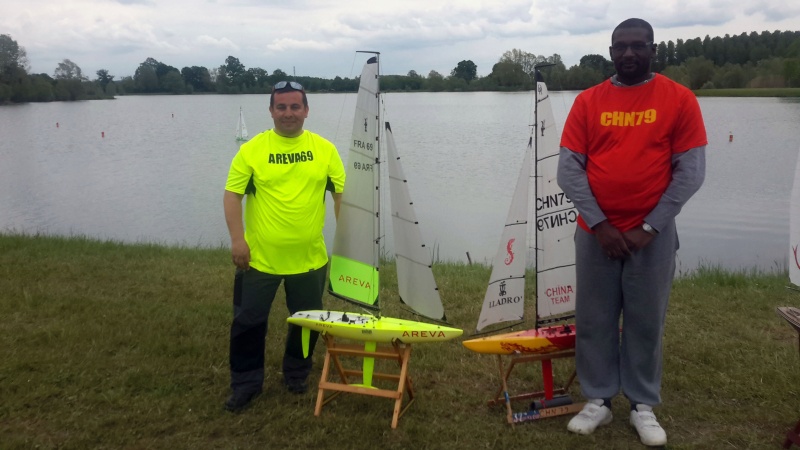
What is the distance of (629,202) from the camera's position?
3.53 metres

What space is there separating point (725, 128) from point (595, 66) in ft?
80.0

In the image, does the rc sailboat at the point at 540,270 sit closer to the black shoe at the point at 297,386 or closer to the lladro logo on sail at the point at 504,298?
the lladro logo on sail at the point at 504,298

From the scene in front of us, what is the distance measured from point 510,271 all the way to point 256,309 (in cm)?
157

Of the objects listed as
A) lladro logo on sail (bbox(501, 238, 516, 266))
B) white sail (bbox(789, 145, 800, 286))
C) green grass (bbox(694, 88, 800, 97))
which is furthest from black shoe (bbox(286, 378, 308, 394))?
green grass (bbox(694, 88, 800, 97))

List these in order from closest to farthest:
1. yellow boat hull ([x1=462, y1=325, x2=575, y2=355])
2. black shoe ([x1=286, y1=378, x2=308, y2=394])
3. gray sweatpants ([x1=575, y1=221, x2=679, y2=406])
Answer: gray sweatpants ([x1=575, y1=221, x2=679, y2=406])
yellow boat hull ([x1=462, y1=325, x2=575, y2=355])
black shoe ([x1=286, y1=378, x2=308, y2=394])

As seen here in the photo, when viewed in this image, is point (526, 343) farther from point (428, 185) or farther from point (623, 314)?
point (428, 185)

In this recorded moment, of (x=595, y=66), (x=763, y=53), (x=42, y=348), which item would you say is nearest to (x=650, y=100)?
(x=595, y=66)

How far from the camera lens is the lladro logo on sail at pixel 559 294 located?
4281 mm

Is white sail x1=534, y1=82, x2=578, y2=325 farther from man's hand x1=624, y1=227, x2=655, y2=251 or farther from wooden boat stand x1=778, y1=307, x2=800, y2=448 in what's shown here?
wooden boat stand x1=778, y1=307, x2=800, y2=448

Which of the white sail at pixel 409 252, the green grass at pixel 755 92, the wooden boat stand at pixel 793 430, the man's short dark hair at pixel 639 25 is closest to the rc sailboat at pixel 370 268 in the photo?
the white sail at pixel 409 252

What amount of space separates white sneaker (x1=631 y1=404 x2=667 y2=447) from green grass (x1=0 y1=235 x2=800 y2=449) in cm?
7

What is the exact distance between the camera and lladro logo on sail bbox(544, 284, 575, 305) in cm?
428

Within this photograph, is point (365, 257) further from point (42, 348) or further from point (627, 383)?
point (42, 348)

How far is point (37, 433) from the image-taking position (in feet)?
13.0
